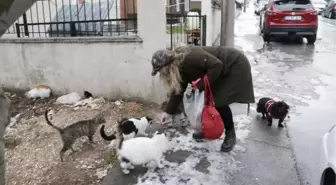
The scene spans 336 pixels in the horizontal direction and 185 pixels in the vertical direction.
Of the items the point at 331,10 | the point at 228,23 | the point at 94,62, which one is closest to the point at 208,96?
the point at 94,62

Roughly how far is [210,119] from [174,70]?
2.06 ft

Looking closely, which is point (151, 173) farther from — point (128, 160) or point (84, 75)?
point (84, 75)

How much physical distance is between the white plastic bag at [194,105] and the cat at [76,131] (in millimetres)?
1267

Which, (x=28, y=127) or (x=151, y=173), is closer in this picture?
(x=151, y=173)

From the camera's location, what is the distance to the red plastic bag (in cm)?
340

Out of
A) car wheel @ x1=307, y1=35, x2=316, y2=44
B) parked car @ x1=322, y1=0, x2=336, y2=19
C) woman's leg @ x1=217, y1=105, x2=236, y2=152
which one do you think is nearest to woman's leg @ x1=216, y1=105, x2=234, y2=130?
woman's leg @ x1=217, y1=105, x2=236, y2=152

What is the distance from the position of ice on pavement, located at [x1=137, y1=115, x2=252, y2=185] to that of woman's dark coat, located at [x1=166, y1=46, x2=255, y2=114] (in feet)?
2.04

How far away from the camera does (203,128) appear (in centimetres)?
344

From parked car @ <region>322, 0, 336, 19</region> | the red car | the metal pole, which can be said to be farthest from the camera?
parked car @ <region>322, 0, 336, 19</region>

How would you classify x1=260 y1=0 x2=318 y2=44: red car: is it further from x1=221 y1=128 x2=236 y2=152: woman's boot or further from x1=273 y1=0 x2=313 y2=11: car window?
x1=221 y1=128 x2=236 y2=152: woman's boot

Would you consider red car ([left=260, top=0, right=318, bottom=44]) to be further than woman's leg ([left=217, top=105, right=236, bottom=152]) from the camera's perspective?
Yes

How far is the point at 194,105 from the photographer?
368cm

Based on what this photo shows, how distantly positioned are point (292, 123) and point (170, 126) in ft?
6.07

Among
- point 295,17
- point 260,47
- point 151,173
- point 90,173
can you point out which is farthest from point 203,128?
point 295,17
